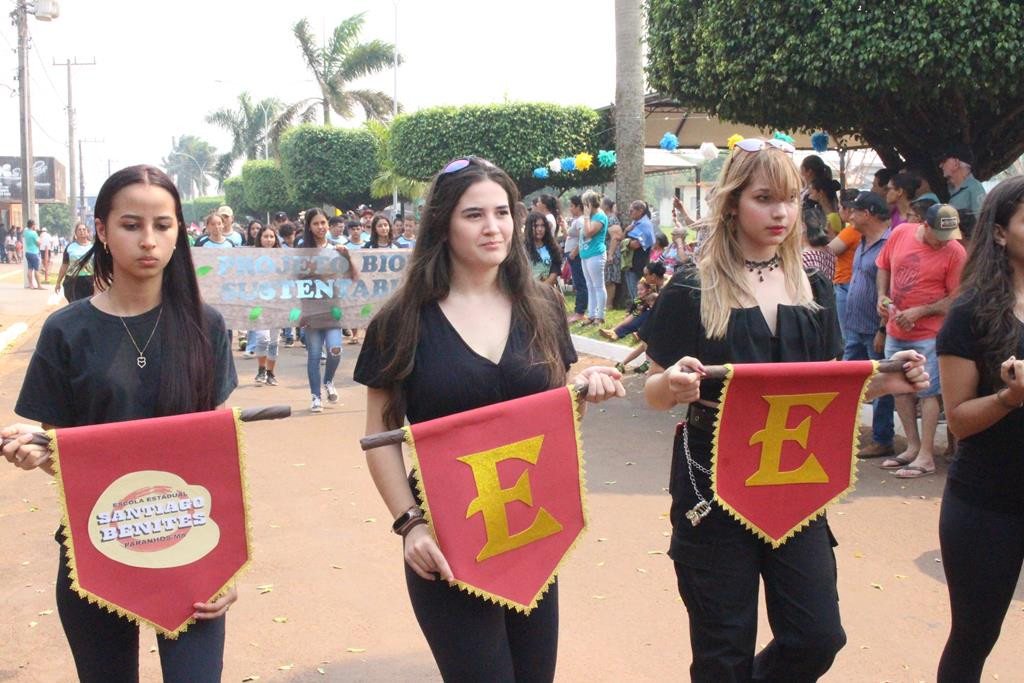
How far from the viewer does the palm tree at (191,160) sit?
136125 mm

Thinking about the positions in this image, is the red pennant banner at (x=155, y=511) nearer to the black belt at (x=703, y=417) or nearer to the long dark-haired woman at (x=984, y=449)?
the black belt at (x=703, y=417)

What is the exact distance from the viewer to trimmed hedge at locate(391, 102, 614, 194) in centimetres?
2577

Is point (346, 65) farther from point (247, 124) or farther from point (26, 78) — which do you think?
point (247, 124)

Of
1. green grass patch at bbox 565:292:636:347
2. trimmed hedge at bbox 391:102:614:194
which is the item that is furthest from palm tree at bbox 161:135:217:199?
green grass patch at bbox 565:292:636:347

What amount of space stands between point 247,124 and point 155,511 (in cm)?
6995

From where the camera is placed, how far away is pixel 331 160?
143 feet

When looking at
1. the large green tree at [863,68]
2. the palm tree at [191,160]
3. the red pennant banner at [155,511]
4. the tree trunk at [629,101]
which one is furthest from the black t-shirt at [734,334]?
the palm tree at [191,160]

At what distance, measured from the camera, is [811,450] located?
3.20m

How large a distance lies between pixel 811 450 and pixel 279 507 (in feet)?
14.3

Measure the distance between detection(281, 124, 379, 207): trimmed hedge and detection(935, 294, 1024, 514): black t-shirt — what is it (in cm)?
4176

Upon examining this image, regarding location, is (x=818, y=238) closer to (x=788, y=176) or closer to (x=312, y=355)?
(x=312, y=355)

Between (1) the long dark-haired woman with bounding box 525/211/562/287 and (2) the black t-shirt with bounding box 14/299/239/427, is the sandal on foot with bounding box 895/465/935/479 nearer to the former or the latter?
(2) the black t-shirt with bounding box 14/299/239/427

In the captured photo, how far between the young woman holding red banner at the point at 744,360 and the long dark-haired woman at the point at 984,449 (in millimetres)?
195

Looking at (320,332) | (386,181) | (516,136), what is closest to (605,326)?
(320,332)
